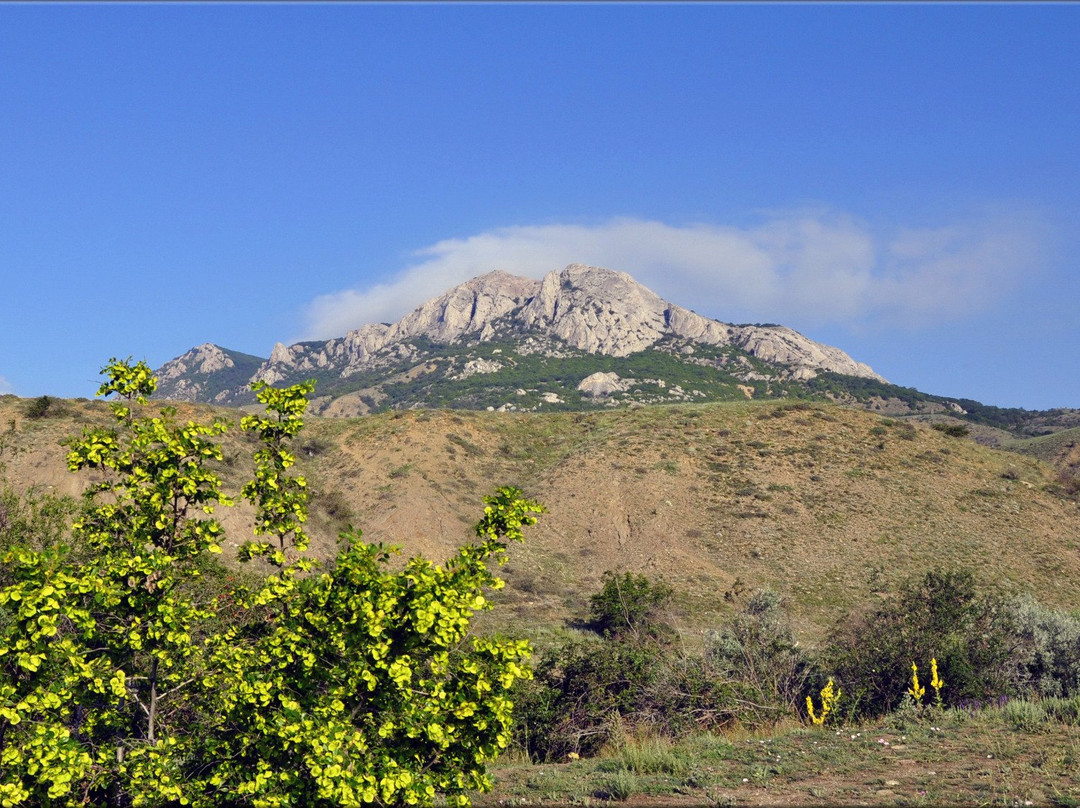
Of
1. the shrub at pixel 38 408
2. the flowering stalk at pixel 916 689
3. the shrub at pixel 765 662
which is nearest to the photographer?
the flowering stalk at pixel 916 689

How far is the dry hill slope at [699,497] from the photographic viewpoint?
4756 cm

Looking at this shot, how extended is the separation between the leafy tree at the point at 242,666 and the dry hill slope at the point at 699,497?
1291 inches

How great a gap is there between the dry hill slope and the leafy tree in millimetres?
32796

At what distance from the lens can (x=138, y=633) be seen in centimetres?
871

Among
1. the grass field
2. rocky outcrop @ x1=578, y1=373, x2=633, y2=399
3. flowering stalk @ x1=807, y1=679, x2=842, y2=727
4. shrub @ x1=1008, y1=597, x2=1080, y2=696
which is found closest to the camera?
the grass field

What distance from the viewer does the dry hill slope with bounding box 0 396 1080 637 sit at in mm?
47562

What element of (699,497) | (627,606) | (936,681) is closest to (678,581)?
(699,497)

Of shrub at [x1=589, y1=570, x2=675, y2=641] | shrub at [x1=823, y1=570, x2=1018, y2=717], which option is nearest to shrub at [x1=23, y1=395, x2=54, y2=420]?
shrub at [x1=589, y1=570, x2=675, y2=641]

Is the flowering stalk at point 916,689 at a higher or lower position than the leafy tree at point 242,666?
lower

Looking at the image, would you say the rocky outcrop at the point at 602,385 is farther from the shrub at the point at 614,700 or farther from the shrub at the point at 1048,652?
the shrub at the point at 614,700

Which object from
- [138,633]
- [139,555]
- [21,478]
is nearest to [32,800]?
[138,633]

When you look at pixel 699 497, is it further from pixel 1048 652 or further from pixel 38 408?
pixel 38 408

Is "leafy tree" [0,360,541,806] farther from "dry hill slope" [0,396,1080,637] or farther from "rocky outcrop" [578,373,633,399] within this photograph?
"rocky outcrop" [578,373,633,399]

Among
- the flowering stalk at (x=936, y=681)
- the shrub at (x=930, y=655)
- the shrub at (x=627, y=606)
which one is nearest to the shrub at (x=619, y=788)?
the shrub at (x=930, y=655)
